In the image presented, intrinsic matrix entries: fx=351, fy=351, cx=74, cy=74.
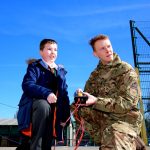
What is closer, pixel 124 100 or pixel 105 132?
pixel 105 132

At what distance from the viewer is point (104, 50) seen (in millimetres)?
3641

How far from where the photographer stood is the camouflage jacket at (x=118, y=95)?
10.7 ft

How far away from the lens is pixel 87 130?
3631 millimetres

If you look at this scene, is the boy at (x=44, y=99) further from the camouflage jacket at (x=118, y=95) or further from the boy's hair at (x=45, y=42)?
the camouflage jacket at (x=118, y=95)

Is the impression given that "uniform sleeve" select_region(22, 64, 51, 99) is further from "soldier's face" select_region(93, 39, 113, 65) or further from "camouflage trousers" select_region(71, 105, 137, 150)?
"soldier's face" select_region(93, 39, 113, 65)

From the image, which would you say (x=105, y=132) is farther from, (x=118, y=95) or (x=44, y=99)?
(x=44, y=99)

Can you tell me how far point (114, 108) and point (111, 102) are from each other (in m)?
0.06

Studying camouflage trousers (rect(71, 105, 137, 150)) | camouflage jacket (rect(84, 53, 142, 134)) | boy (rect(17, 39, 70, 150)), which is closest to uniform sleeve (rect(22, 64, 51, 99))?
boy (rect(17, 39, 70, 150))

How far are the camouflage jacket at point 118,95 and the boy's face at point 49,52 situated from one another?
0.55 meters

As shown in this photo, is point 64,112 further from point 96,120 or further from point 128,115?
point 128,115

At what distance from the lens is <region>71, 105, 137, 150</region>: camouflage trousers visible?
9.87 ft

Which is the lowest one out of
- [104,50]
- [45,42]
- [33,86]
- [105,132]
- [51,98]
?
[105,132]

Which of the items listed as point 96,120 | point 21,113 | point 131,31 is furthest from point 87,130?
point 131,31

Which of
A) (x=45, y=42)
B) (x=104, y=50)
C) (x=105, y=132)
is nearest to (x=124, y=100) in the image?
(x=105, y=132)
